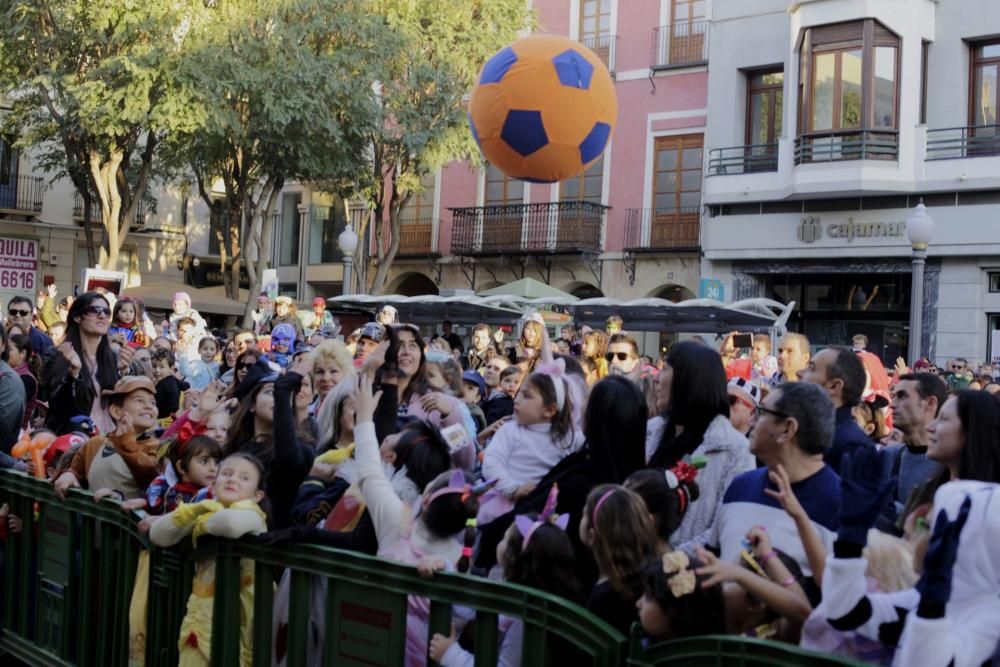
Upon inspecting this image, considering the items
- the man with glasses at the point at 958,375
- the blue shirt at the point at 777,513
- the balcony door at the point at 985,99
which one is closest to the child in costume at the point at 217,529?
the blue shirt at the point at 777,513

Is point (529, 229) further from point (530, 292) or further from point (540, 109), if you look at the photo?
point (540, 109)

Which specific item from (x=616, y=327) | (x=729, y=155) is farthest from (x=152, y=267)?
(x=616, y=327)

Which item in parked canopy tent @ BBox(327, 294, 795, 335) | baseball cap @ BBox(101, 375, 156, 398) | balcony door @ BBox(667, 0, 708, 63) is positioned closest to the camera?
baseball cap @ BBox(101, 375, 156, 398)

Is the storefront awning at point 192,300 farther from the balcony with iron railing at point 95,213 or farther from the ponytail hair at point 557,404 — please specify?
the ponytail hair at point 557,404

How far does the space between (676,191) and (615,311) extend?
10850 millimetres

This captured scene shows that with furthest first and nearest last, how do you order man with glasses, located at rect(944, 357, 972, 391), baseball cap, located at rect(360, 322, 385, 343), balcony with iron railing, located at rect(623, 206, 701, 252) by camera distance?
balcony with iron railing, located at rect(623, 206, 701, 252) → man with glasses, located at rect(944, 357, 972, 391) → baseball cap, located at rect(360, 322, 385, 343)

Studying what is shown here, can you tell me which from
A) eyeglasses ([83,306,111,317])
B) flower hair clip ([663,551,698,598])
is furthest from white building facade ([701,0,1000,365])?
flower hair clip ([663,551,698,598])

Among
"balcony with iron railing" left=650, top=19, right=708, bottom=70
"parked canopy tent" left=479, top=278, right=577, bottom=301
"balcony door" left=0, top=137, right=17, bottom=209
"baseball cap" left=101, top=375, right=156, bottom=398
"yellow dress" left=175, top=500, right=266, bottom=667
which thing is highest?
"balcony with iron railing" left=650, top=19, right=708, bottom=70

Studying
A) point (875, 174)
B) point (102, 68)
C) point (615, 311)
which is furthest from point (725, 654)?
point (875, 174)

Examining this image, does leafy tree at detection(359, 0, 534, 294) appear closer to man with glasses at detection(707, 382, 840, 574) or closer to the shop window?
the shop window

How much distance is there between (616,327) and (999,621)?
11.0 metres

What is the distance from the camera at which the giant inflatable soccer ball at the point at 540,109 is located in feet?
29.0

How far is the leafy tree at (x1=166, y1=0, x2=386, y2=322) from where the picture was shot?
23.6m

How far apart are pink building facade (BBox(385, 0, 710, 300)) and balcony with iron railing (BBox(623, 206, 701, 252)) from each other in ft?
0.09
